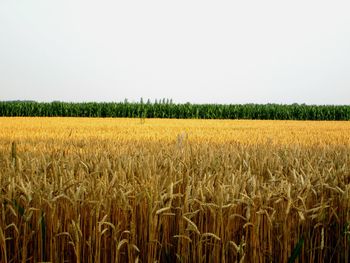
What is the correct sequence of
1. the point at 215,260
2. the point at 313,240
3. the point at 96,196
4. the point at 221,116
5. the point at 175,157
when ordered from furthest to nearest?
the point at 221,116 < the point at 175,157 < the point at 313,240 < the point at 96,196 < the point at 215,260

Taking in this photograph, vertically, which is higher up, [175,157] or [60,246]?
[175,157]

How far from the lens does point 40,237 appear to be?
279 centimetres

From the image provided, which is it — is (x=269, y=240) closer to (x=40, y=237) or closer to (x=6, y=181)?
(x=40, y=237)

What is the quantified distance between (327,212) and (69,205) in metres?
1.68

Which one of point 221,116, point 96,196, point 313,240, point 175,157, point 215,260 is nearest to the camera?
point 215,260

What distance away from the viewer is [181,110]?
3834cm

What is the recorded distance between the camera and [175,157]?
4.90 metres

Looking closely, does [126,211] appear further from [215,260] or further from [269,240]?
[269,240]

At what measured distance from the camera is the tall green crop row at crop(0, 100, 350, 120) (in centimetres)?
3834

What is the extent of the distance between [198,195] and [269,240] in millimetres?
502

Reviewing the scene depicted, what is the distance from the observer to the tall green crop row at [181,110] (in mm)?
38344

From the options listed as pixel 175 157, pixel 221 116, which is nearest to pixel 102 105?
pixel 221 116

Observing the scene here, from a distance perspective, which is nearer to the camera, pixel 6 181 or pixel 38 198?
pixel 38 198

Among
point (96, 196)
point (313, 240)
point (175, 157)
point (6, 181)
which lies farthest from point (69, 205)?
point (175, 157)
